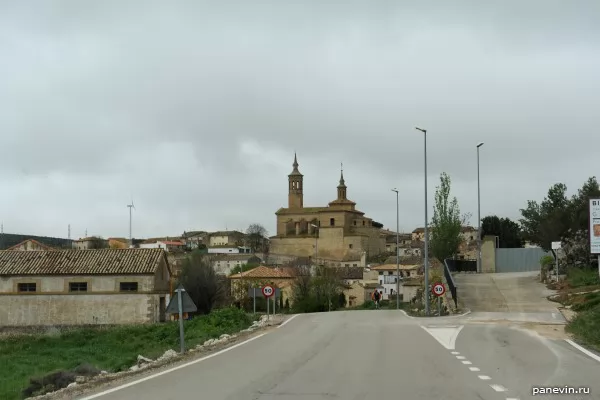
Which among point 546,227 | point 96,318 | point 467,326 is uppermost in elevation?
point 546,227

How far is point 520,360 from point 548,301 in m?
23.1

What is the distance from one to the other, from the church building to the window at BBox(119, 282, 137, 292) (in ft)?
347

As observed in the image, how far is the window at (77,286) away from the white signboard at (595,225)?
136 ft

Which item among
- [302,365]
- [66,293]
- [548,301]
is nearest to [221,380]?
[302,365]

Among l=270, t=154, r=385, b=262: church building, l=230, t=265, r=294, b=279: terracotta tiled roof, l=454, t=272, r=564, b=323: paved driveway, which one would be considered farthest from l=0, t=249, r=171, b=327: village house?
l=270, t=154, r=385, b=262: church building

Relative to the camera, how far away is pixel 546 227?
5353cm

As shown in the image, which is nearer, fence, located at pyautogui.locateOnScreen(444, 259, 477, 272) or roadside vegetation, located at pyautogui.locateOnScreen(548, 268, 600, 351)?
roadside vegetation, located at pyautogui.locateOnScreen(548, 268, 600, 351)

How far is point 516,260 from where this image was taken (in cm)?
6712

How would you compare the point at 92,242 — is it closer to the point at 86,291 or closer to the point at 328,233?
the point at 328,233

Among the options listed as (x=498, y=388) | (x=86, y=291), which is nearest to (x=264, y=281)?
(x=86, y=291)

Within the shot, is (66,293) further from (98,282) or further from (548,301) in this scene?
(548,301)

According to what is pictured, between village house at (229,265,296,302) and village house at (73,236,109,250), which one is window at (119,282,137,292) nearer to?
village house at (229,265,296,302)

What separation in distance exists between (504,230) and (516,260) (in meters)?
43.8

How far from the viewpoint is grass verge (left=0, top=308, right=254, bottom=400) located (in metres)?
33.1
